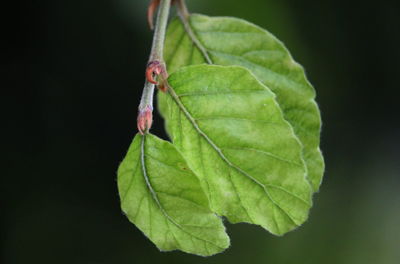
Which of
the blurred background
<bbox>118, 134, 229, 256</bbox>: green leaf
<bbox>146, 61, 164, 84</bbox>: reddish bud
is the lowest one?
the blurred background

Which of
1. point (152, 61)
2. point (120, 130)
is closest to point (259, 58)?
point (152, 61)

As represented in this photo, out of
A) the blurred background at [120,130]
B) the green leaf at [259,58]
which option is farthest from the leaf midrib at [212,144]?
the blurred background at [120,130]

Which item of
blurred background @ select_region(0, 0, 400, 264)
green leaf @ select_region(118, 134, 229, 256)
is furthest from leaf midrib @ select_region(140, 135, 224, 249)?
blurred background @ select_region(0, 0, 400, 264)

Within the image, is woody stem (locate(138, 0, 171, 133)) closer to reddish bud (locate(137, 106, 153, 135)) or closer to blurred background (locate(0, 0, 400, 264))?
reddish bud (locate(137, 106, 153, 135))

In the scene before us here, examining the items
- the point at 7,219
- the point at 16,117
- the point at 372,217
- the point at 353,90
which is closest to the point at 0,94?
the point at 16,117

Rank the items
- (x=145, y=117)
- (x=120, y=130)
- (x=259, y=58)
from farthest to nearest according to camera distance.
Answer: (x=120, y=130) → (x=259, y=58) → (x=145, y=117)

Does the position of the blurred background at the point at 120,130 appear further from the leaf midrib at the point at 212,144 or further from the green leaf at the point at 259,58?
the leaf midrib at the point at 212,144

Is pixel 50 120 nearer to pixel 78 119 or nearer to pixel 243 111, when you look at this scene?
pixel 78 119

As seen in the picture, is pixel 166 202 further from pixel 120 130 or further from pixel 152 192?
pixel 120 130
